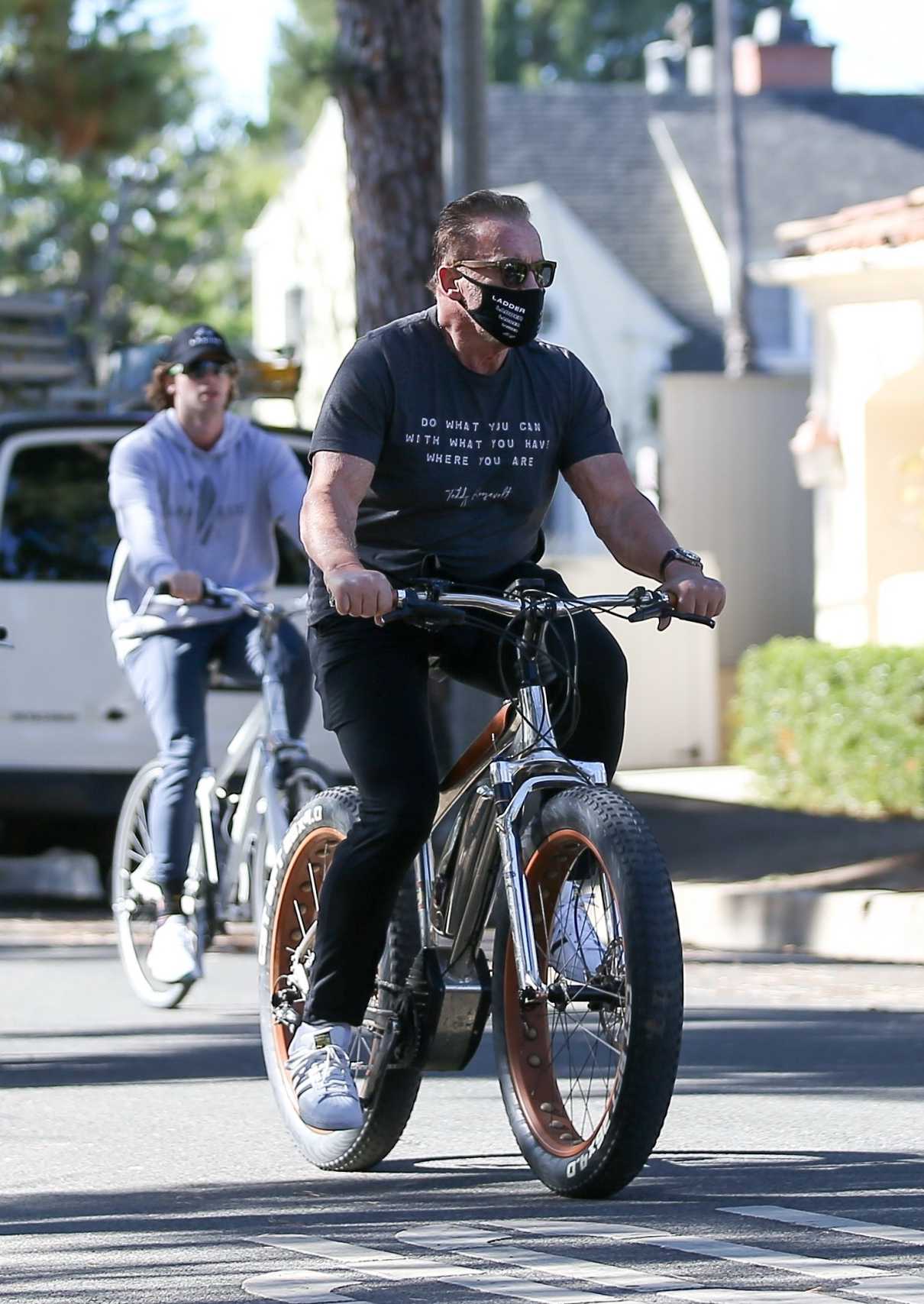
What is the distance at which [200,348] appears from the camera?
8.17 m

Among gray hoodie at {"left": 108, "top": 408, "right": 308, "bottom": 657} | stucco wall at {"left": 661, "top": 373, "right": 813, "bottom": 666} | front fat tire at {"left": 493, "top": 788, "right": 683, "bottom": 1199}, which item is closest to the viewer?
front fat tire at {"left": 493, "top": 788, "right": 683, "bottom": 1199}

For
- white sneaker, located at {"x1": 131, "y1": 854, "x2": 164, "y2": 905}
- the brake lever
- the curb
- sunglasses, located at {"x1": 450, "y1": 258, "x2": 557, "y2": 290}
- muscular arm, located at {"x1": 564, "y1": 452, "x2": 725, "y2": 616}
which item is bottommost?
the curb

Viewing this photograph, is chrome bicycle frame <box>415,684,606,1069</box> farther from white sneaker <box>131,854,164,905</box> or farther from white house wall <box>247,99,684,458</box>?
white house wall <box>247,99,684,458</box>

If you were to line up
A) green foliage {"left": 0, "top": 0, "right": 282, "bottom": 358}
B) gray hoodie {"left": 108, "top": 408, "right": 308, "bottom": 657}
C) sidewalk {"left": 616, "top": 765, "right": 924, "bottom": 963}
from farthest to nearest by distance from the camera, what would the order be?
green foliage {"left": 0, "top": 0, "right": 282, "bottom": 358} < sidewalk {"left": 616, "top": 765, "right": 924, "bottom": 963} < gray hoodie {"left": 108, "top": 408, "right": 308, "bottom": 657}

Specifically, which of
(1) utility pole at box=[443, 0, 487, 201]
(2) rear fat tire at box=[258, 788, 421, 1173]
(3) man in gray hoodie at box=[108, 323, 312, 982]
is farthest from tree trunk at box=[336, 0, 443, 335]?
(2) rear fat tire at box=[258, 788, 421, 1173]

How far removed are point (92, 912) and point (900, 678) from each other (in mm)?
6177

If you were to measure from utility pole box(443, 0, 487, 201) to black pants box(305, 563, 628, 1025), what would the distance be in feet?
25.5

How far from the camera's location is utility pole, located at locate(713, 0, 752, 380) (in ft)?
103

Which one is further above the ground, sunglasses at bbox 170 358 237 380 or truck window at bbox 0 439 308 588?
sunglasses at bbox 170 358 237 380

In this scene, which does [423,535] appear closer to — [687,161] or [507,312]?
[507,312]

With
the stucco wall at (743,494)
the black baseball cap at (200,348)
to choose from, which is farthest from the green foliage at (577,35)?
the black baseball cap at (200,348)

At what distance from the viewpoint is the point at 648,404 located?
3497 cm

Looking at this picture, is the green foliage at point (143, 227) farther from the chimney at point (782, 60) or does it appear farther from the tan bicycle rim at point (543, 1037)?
the tan bicycle rim at point (543, 1037)

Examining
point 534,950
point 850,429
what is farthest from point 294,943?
point 850,429
